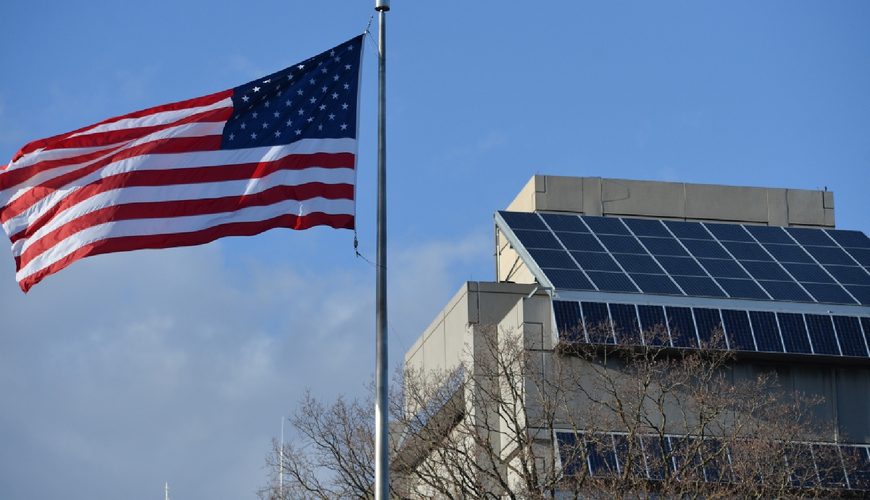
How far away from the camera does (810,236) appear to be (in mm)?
36406

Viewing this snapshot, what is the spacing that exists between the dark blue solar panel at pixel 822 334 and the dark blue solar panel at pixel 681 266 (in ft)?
10.4

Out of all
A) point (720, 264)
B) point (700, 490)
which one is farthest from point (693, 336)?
point (700, 490)

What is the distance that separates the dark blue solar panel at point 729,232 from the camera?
35500 mm

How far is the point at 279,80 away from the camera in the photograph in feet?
57.1

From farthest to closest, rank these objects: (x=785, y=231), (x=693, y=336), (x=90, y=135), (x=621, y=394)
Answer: (x=785, y=231) → (x=693, y=336) → (x=621, y=394) → (x=90, y=135)

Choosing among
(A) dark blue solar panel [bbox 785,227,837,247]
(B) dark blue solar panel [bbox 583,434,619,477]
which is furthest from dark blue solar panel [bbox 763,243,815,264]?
(B) dark blue solar panel [bbox 583,434,619,477]

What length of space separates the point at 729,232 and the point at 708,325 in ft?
23.6

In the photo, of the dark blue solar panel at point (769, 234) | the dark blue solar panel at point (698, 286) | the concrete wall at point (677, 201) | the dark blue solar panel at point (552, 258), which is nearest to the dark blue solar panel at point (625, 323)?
the dark blue solar panel at point (698, 286)

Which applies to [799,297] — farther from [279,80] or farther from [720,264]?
[279,80]

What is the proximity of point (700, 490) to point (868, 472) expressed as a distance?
283 inches

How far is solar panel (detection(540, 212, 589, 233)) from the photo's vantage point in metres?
34.6

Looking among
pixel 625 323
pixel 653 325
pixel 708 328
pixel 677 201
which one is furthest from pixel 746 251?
pixel 625 323

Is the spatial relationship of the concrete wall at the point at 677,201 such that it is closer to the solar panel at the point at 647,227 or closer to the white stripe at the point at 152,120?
the solar panel at the point at 647,227

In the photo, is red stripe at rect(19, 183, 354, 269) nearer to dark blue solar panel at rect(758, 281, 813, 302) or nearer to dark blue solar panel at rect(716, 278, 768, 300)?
dark blue solar panel at rect(716, 278, 768, 300)
